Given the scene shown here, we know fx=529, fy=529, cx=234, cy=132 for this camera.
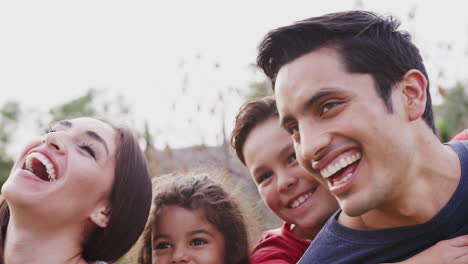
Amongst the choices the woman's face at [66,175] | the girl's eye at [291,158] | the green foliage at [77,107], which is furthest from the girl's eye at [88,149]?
the green foliage at [77,107]

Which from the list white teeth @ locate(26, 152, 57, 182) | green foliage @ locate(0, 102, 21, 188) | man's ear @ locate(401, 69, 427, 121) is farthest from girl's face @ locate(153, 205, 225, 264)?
green foliage @ locate(0, 102, 21, 188)

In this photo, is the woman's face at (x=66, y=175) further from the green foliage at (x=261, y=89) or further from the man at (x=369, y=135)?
the green foliage at (x=261, y=89)

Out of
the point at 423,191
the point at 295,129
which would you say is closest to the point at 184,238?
the point at 295,129

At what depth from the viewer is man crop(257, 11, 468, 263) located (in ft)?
6.21

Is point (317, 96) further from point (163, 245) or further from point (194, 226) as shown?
point (163, 245)

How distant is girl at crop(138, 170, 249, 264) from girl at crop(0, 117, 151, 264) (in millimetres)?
259

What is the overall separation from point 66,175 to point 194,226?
794 mm

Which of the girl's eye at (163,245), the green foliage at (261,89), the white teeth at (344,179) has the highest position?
the white teeth at (344,179)

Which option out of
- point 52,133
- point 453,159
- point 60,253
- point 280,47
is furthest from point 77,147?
point 453,159

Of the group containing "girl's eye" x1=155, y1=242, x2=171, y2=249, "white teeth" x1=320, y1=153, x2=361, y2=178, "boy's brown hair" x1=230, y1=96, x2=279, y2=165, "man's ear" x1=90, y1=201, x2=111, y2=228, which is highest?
"white teeth" x1=320, y1=153, x2=361, y2=178

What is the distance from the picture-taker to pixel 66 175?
241cm

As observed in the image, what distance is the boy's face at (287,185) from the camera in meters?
2.71

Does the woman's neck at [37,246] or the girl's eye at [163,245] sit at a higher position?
the woman's neck at [37,246]

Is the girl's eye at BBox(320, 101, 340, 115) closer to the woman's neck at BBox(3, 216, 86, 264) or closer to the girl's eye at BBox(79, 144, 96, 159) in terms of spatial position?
the girl's eye at BBox(79, 144, 96, 159)
